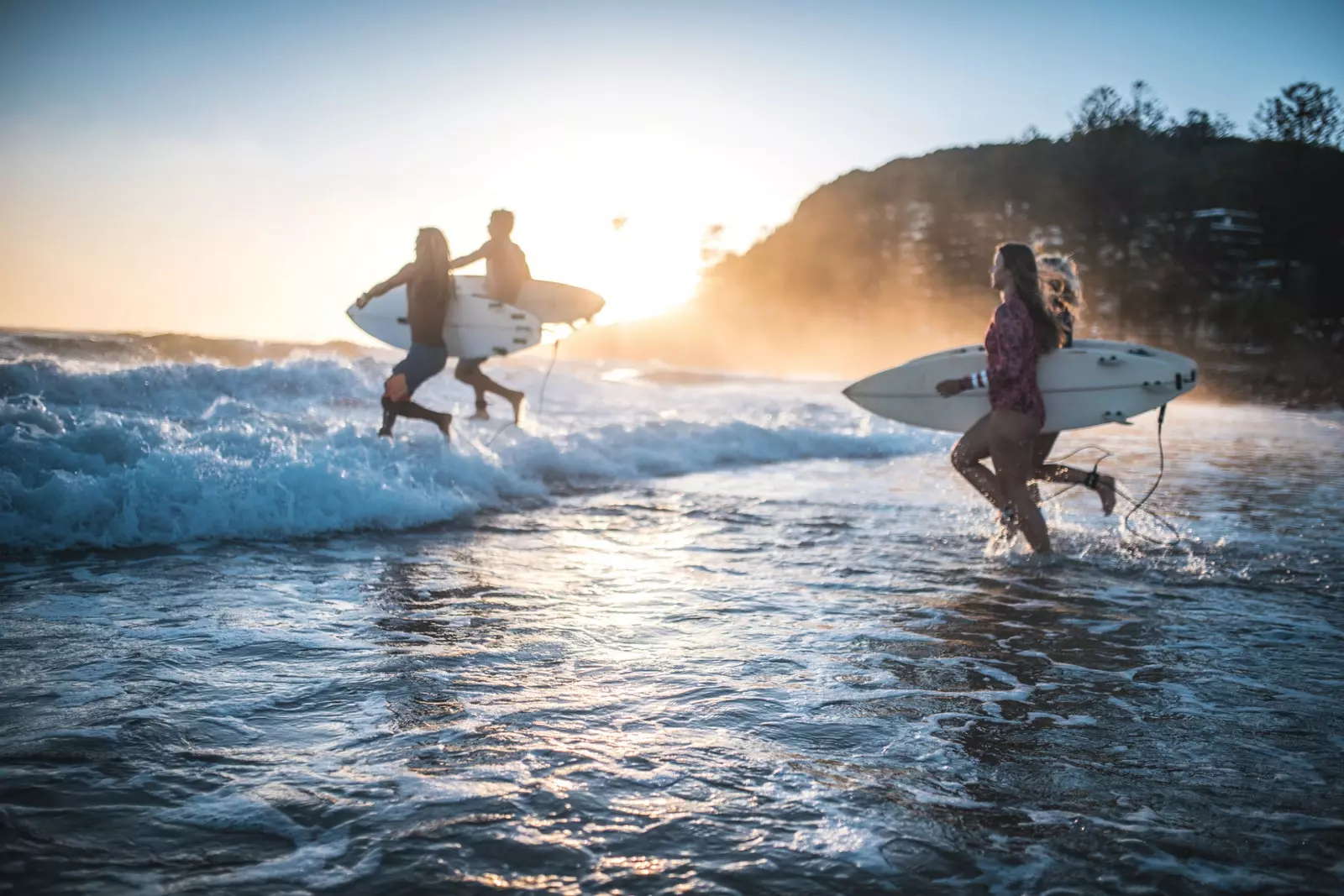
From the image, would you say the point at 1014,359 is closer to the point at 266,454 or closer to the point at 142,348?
the point at 266,454

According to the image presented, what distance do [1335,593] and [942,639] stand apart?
274 cm

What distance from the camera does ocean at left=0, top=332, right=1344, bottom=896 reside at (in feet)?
6.88

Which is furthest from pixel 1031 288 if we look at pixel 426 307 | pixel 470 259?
pixel 470 259

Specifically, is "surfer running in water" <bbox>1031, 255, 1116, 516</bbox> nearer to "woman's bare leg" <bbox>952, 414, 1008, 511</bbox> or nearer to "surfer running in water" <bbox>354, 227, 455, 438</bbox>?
"woman's bare leg" <bbox>952, 414, 1008, 511</bbox>

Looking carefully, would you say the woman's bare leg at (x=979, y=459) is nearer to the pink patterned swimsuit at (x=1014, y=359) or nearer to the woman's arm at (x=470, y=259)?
the pink patterned swimsuit at (x=1014, y=359)

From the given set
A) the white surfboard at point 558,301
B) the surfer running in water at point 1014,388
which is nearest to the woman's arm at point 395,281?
the white surfboard at point 558,301

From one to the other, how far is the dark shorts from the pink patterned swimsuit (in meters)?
4.95

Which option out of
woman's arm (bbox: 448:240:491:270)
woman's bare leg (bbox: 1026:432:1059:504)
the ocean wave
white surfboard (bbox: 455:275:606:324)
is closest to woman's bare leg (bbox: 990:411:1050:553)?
woman's bare leg (bbox: 1026:432:1059:504)

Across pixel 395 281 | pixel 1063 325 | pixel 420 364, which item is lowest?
pixel 420 364

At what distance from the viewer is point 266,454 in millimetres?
6773

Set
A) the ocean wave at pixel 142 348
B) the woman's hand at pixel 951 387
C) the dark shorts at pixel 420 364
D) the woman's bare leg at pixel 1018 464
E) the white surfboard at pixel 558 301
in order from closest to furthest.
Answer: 1. the woman's bare leg at pixel 1018 464
2. the woman's hand at pixel 951 387
3. the dark shorts at pixel 420 364
4. the white surfboard at pixel 558 301
5. the ocean wave at pixel 142 348

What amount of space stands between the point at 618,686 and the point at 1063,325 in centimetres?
437

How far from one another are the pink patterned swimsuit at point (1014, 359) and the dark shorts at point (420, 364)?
4.95m

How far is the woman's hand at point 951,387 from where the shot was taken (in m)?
5.80
